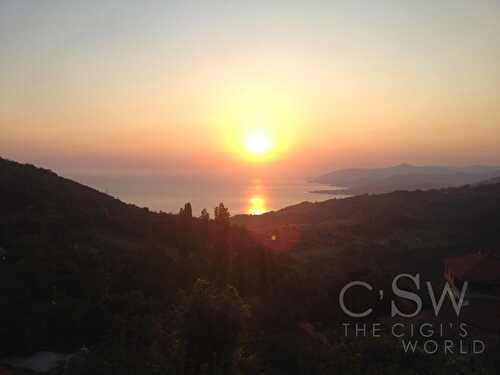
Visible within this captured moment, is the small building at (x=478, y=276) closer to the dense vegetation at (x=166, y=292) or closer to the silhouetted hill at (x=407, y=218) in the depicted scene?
the dense vegetation at (x=166, y=292)

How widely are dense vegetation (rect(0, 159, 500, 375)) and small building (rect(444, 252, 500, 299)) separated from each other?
4368mm

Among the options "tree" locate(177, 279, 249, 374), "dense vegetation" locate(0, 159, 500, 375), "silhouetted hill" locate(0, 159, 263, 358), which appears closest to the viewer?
"tree" locate(177, 279, 249, 374)

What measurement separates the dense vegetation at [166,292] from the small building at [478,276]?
4.37m

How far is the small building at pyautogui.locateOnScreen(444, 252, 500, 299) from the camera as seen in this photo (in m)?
23.2

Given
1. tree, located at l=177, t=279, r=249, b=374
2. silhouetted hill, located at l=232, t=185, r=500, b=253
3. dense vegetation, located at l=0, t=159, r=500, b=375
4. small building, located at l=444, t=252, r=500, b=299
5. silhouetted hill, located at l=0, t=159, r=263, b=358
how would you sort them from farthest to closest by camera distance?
1. silhouetted hill, located at l=232, t=185, r=500, b=253
2. small building, located at l=444, t=252, r=500, b=299
3. silhouetted hill, located at l=0, t=159, r=263, b=358
4. dense vegetation, located at l=0, t=159, r=500, b=375
5. tree, located at l=177, t=279, r=249, b=374

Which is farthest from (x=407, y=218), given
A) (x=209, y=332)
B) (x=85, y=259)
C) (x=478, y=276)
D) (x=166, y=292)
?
(x=209, y=332)

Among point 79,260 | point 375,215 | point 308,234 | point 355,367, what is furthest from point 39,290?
point 375,215

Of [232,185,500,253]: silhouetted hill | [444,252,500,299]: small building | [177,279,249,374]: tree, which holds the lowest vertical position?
[177,279,249,374]: tree

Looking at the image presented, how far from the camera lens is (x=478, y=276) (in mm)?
23812

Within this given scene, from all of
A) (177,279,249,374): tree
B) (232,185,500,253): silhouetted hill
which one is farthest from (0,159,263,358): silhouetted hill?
(232,185,500,253): silhouetted hill

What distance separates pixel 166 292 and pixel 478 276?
1715cm

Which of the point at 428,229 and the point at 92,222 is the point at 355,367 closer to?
the point at 92,222

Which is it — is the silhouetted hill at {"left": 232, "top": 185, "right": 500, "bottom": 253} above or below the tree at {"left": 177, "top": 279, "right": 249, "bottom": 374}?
above

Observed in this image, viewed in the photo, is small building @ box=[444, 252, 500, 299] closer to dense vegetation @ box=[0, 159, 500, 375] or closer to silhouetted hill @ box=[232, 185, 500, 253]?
dense vegetation @ box=[0, 159, 500, 375]
